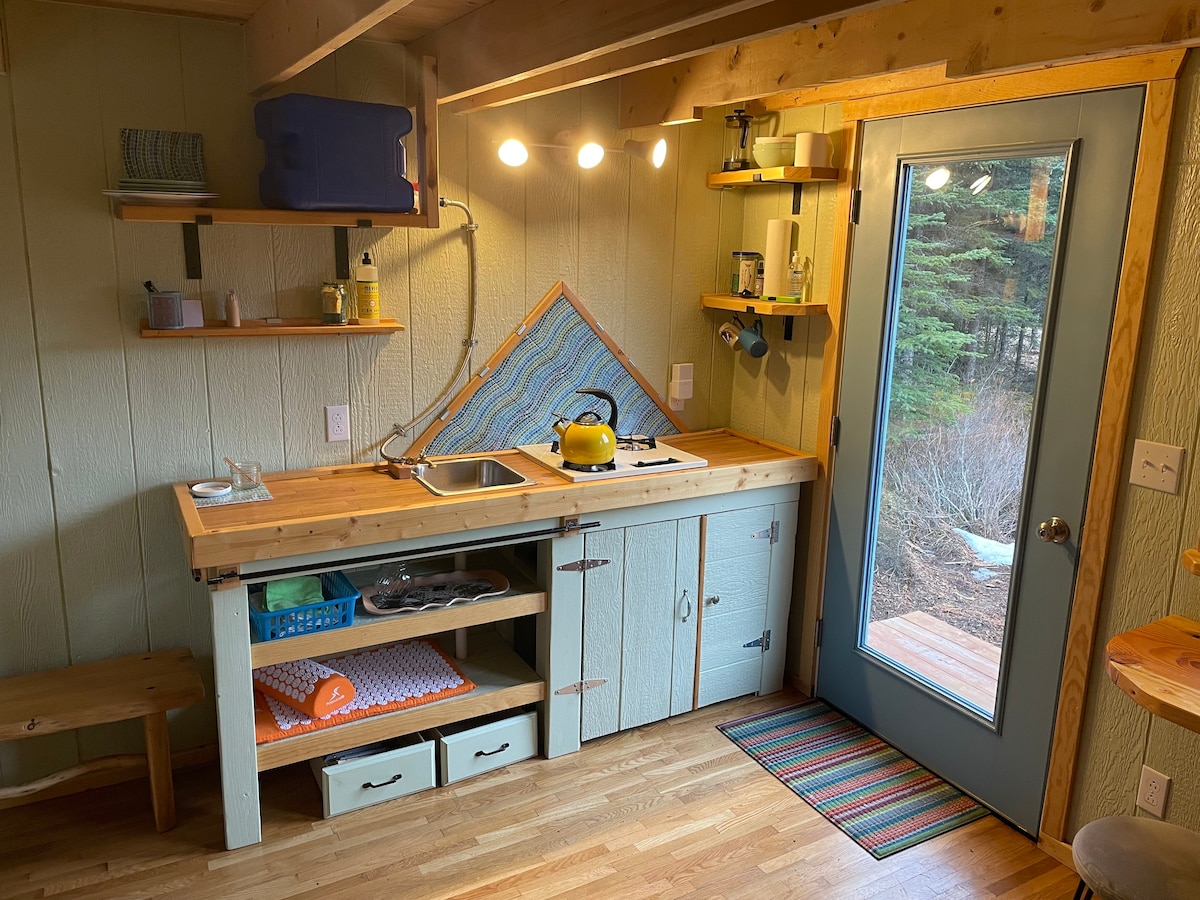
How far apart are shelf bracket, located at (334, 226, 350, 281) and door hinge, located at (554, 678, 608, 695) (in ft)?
4.83

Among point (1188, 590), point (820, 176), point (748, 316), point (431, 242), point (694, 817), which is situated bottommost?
point (694, 817)

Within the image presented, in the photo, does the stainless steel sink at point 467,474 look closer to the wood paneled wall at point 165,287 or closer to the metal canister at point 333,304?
the wood paneled wall at point 165,287

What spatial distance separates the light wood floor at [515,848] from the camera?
2.47 metres

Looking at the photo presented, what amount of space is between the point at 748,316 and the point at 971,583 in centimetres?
130

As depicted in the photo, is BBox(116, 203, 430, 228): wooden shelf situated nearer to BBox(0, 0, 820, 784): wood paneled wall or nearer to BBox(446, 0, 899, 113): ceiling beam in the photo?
BBox(0, 0, 820, 784): wood paneled wall

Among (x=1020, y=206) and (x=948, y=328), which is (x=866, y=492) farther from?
(x=1020, y=206)

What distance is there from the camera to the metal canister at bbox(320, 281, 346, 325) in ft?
9.23

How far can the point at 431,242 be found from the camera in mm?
3037

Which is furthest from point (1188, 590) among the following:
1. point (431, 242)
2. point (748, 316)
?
point (431, 242)

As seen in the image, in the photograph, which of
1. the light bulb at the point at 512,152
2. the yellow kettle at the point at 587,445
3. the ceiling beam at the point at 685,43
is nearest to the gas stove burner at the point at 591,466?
the yellow kettle at the point at 587,445

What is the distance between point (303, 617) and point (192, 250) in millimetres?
1099

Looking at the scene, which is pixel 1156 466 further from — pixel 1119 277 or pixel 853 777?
pixel 853 777

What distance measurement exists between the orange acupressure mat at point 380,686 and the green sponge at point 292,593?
0.34 m

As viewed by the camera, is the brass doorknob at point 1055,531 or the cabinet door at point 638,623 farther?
the cabinet door at point 638,623
